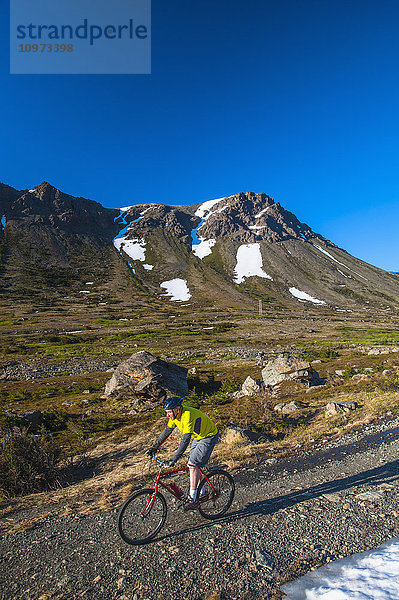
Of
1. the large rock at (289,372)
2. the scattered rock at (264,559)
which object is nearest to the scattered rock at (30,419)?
the scattered rock at (264,559)

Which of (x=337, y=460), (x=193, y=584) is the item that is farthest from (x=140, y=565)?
(x=337, y=460)

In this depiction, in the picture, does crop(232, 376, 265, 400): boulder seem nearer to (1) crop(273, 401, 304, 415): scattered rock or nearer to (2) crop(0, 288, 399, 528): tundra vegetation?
(2) crop(0, 288, 399, 528): tundra vegetation

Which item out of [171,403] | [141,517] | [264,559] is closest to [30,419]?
[141,517]

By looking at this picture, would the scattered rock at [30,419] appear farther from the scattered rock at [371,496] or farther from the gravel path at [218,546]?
the scattered rock at [371,496]

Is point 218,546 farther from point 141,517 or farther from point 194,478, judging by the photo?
point 141,517

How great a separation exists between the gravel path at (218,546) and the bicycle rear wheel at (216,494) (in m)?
0.25

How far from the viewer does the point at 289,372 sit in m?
29.0

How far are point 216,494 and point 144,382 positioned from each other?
16421mm

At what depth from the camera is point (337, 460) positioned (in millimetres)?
11867

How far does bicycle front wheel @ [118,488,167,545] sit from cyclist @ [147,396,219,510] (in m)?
0.74

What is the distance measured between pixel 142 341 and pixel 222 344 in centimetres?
1863

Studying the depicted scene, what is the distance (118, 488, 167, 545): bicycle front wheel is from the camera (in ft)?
23.2

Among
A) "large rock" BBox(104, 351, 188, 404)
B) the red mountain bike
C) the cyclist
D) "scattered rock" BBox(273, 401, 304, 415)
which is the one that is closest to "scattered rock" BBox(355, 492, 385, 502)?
the red mountain bike

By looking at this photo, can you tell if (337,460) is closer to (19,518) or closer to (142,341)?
(19,518)
